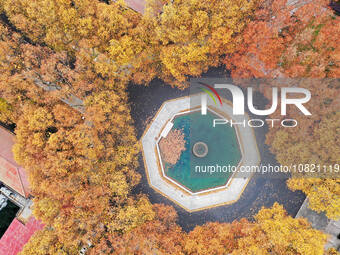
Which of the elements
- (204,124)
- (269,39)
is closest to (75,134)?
(204,124)

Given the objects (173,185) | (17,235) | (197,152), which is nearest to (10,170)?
(17,235)

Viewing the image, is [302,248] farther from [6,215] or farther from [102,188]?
[6,215]

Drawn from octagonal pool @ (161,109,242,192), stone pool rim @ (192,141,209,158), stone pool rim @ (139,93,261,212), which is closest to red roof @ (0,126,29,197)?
stone pool rim @ (139,93,261,212)

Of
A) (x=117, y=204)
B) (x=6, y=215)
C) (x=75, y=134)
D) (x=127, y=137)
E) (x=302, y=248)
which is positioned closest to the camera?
(x=302, y=248)

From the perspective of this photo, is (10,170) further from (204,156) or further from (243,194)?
(243,194)

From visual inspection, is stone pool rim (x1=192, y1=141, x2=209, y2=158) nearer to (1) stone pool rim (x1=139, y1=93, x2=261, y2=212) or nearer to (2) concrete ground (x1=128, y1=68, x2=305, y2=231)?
(1) stone pool rim (x1=139, y1=93, x2=261, y2=212)
